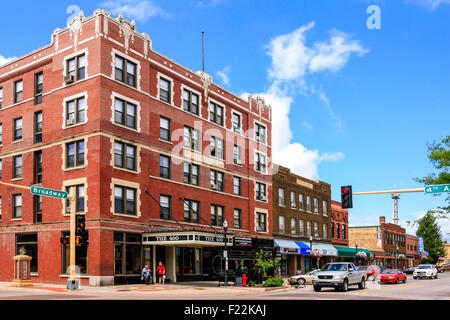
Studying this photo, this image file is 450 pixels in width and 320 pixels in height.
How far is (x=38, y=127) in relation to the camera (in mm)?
38906

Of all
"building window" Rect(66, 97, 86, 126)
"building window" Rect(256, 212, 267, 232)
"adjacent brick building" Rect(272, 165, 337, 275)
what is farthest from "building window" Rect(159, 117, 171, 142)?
"adjacent brick building" Rect(272, 165, 337, 275)

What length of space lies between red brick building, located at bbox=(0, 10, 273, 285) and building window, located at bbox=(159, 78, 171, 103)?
0.08 metres

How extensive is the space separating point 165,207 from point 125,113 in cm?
829

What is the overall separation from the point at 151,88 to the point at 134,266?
1379cm

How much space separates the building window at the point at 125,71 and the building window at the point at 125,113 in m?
1.64

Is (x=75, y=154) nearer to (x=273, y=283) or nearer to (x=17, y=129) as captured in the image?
(x=17, y=129)

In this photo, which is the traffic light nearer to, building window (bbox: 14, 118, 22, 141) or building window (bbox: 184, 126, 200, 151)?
building window (bbox: 184, 126, 200, 151)

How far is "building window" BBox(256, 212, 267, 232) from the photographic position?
52766 millimetres

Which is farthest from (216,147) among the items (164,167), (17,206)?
(17,206)

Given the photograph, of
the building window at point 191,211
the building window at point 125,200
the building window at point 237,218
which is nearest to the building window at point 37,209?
the building window at point 125,200

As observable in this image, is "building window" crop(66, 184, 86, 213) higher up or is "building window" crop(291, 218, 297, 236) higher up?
"building window" crop(66, 184, 86, 213)

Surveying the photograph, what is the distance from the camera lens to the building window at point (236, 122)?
50781 millimetres
